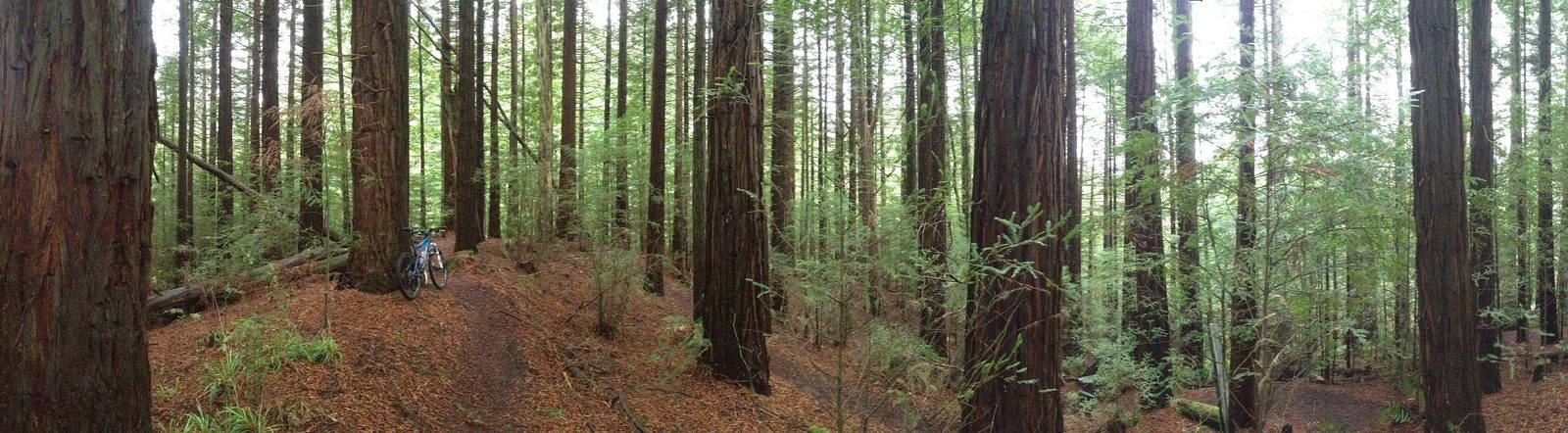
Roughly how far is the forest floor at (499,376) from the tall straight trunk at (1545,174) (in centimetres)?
347

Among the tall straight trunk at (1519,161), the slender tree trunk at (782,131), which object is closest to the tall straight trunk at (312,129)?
the slender tree trunk at (782,131)

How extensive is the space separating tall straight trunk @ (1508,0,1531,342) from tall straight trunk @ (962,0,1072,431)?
12069 millimetres

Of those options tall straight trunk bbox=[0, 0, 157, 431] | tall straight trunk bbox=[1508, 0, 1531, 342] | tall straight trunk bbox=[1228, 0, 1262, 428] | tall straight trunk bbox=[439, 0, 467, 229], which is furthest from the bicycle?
tall straight trunk bbox=[1508, 0, 1531, 342]

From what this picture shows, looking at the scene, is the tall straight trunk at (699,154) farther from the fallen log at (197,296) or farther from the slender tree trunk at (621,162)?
the fallen log at (197,296)

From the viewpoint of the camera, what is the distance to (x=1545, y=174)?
12.2 meters

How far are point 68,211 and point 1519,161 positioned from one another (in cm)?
1887

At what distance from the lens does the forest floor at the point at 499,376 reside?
528 centimetres

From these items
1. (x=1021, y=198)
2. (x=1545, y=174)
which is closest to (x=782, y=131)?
(x=1021, y=198)

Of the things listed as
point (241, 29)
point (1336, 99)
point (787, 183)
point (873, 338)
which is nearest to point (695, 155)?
point (787, 183)

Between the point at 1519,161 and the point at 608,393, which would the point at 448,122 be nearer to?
the point at 608,393

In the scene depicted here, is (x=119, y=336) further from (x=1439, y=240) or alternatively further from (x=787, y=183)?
(x=1439, y=240)

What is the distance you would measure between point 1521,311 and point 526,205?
1587 cm

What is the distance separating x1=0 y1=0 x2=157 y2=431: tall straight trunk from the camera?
308 centimetres

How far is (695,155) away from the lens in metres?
11.0
